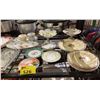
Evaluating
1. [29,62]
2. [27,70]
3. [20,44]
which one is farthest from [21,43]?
[27,70]

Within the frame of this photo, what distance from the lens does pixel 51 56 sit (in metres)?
1.26

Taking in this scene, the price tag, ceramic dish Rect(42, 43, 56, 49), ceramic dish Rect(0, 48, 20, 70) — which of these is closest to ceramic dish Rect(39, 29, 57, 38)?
ceramic dish Rect(42, 43, 56, 49)

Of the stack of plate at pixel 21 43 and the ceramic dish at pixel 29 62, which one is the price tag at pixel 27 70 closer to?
the ceramic dish at pixel 29 62

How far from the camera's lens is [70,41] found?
1.37 m

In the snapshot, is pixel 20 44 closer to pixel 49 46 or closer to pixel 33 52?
pixel 33 52

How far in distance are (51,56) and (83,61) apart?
0.88ft

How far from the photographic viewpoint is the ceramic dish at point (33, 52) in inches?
50.4

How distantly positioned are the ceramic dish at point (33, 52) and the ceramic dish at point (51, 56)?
5 cm
